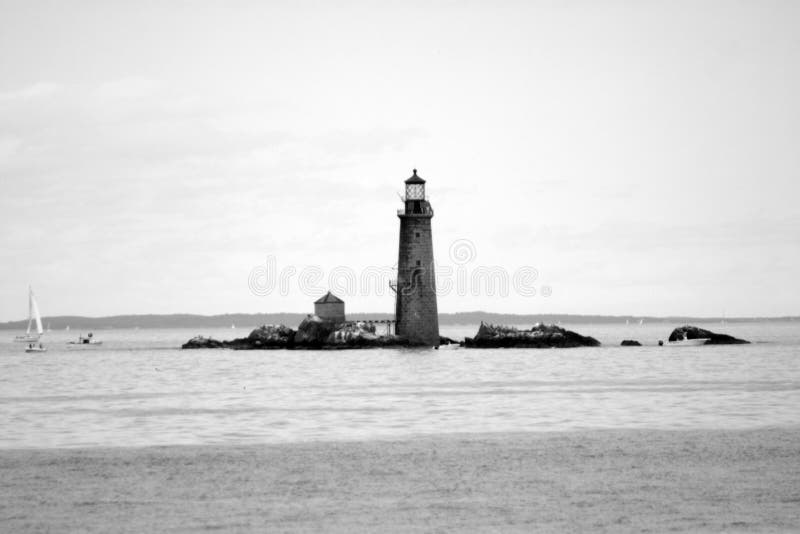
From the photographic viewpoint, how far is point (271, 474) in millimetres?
18250

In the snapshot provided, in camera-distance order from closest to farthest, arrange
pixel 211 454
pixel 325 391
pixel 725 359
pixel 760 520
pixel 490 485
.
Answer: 1. pixel 760 520
2. pixel 490 485
3. pixel 211 454
4. pixel 325 391
5. pixel 725 359

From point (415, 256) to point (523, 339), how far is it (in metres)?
24.8

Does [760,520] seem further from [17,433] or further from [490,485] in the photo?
[17,433]

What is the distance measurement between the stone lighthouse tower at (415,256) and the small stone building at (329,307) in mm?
10179

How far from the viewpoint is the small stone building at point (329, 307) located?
7962 centimetres

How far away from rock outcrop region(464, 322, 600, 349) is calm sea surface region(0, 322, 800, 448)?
19.5 meters

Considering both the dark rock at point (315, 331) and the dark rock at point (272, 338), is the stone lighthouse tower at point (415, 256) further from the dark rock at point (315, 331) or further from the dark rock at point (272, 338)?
the dark rock at point (272, 338)

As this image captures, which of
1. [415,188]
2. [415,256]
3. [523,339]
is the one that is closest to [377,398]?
[415,256]

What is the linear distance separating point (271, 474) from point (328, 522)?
4.78m

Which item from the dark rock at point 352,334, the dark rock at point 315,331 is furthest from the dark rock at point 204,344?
the dark rock at point 352,334

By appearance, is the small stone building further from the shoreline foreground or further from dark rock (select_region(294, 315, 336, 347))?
the shoreline foreground

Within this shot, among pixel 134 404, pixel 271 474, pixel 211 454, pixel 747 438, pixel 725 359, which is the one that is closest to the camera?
pixel 271 474

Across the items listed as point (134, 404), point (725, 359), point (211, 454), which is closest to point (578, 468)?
point (211, 454)

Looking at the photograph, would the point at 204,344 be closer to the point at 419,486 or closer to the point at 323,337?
the point at 323,337
